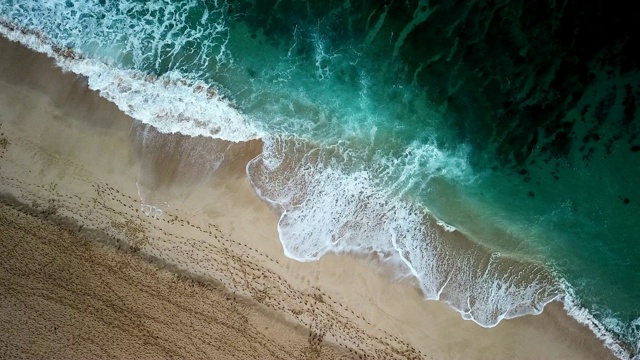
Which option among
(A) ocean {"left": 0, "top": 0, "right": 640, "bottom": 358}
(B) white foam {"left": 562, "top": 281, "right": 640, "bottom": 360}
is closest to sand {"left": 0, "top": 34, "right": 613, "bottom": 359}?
(B) white foam {"left": 562, "top": 281, "right": 640, "bottom": 360}

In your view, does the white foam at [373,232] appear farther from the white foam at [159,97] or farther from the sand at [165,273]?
the white foam at [159,97]

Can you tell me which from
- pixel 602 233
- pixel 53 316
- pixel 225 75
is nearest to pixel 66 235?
pixel 53 316

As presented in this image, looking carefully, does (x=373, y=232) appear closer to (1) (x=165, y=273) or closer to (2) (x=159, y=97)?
(1) (x=165, y=273)

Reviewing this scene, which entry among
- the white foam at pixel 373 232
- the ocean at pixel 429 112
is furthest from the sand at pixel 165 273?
the ocean at pixel 429 112

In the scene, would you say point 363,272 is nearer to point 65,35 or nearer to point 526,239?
point 526,239

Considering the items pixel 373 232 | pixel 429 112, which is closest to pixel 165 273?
pixel 373 232

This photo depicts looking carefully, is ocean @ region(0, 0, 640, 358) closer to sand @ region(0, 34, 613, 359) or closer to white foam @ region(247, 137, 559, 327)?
white foam @ region(247, 137, 559, 327)
